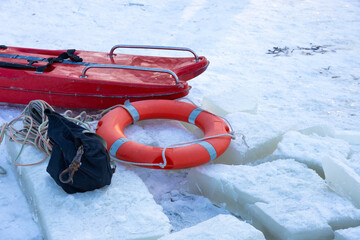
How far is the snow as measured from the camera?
6.55 ft

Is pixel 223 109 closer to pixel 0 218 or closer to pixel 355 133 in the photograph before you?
pixel 355 133

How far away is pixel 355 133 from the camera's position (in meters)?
2.79

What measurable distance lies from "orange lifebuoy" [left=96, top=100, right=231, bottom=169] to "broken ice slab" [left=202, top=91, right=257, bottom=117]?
0.29 meters

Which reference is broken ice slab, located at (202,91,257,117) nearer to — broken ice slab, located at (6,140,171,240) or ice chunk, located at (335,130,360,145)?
ice chunk, located at (335,130,360,145)

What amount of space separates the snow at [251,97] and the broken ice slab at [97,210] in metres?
0.01

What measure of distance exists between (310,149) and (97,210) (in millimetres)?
1368

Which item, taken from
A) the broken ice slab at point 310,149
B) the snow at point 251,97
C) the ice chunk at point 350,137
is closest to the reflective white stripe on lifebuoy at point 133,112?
the snow at point 251,97

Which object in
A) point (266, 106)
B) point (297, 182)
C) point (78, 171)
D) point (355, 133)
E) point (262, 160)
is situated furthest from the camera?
point (266, 106)

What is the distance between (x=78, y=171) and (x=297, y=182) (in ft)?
3.75

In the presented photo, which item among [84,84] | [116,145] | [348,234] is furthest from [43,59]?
[348,234]

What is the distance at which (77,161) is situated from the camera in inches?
73.9

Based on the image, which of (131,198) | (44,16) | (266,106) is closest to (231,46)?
(266,106)

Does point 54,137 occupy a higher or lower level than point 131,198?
higher

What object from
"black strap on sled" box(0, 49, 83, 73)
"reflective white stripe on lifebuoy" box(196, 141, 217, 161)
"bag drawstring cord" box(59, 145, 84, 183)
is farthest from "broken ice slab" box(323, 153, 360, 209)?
"black strap on sled" box(0, 49, 83, 73)
